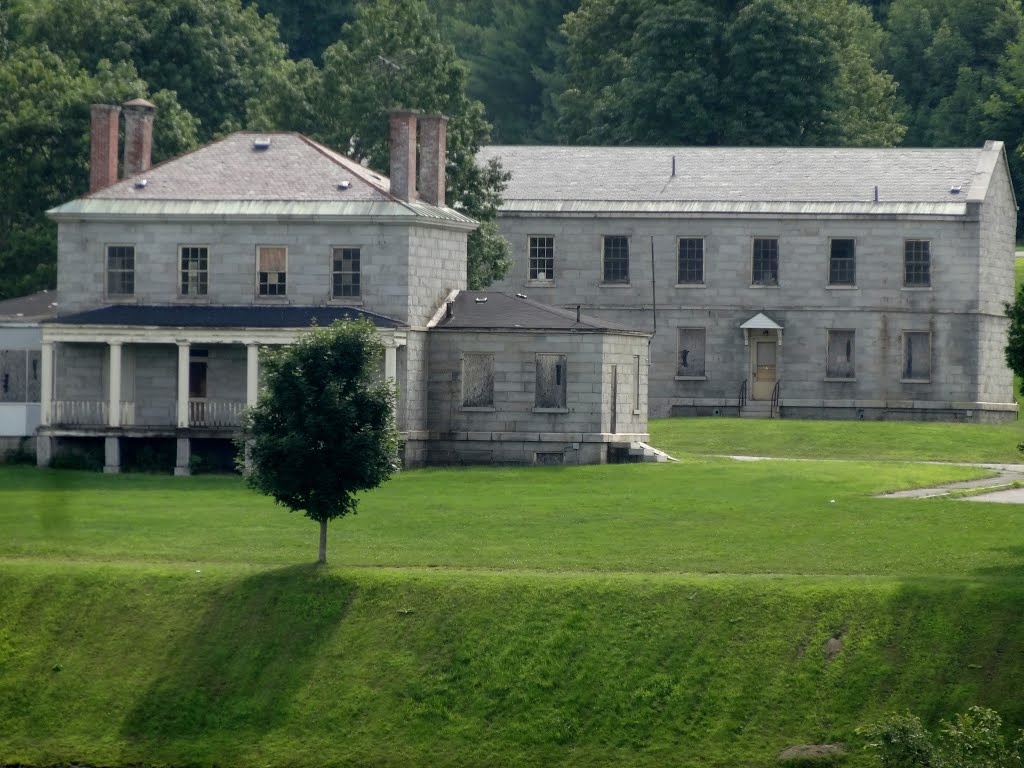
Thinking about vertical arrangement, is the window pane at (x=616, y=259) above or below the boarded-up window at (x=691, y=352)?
above

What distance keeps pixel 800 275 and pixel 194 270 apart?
64.6 ft

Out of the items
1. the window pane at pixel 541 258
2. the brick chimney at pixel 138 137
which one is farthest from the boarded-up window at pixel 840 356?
the brick chimney at pixel 138 137

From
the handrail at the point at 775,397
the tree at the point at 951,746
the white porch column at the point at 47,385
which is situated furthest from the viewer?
the handrail at the point at 775,397

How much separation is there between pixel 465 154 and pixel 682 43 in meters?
22.0

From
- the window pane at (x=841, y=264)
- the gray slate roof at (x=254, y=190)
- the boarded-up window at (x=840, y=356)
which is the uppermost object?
the gray slate roof at (x=254, y=190)

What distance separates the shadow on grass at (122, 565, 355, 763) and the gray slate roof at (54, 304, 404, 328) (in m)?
16.2

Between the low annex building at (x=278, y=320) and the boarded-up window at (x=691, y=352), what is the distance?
1094 centimetres

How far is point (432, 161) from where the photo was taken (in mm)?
59156

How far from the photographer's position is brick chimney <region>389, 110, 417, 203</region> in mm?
56031

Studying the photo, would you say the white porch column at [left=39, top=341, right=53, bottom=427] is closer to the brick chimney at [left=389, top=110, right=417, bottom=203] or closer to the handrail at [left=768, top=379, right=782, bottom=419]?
the brick chimney at [left=389, top=110, right=417, bottom=203]

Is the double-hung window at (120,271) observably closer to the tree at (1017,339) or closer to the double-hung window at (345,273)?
the double-hung window at (345,273)

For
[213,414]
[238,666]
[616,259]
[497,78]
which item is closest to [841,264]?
[616,259]

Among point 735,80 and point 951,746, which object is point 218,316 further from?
point 735,80

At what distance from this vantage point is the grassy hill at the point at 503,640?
34094 millimetres
